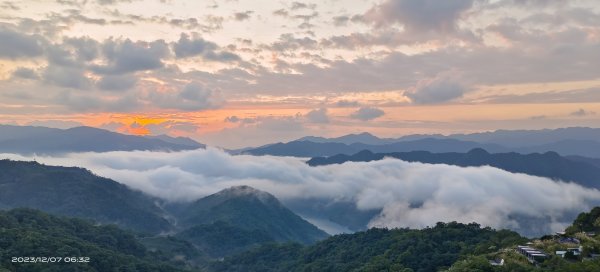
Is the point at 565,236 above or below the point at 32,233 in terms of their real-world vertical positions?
above

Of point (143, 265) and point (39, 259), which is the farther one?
point (143, 265)

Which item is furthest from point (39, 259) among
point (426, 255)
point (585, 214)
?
point (585, 214)

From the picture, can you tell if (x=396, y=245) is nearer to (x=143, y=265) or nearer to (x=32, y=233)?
(x=143, y=265)

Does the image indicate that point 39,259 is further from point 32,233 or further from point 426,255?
point 426,255

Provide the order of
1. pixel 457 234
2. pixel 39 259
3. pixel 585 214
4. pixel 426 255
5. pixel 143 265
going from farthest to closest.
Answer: pixel 143 265, pixel 457 234, pixel 426 255, pixel 39 259, pixel 585 214

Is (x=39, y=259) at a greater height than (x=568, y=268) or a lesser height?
lesser

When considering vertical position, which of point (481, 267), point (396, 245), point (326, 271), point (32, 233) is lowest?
point (326, 271)

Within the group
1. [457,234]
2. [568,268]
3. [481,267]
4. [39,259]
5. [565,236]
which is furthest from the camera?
[457,234]

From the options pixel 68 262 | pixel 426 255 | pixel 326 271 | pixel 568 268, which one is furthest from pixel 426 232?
pixel 68 262

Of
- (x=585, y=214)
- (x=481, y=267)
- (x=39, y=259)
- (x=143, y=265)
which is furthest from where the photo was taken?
(x=143, y=265)
